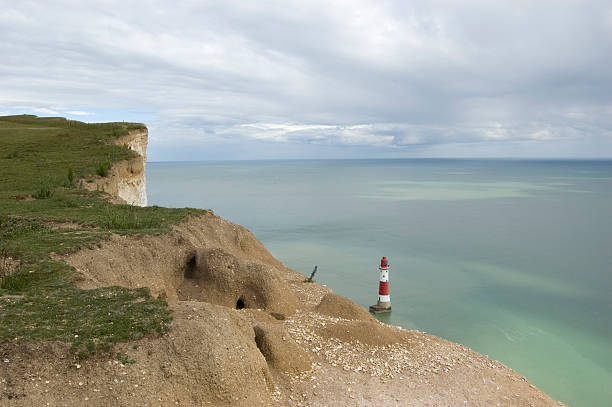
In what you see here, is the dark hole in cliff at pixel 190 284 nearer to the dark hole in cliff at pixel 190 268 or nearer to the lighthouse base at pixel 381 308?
the dark hole in cliff at pixel 190 268

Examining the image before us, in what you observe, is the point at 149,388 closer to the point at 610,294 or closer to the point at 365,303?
the point at 365,303

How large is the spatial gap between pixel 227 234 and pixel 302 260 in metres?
14.2

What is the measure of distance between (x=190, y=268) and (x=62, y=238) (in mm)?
3547

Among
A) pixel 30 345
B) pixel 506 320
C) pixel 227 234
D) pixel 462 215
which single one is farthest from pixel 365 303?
pixel 462 215

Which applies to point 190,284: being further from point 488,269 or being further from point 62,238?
point 488,269

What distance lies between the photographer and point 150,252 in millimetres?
12812

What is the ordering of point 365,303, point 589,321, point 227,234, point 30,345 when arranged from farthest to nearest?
point 365,303 < point 589,321 < point 227,234 < point 30,345

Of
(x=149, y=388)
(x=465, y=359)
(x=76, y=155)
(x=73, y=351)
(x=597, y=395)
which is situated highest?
(x=76, y=155)

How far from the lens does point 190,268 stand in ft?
44.8

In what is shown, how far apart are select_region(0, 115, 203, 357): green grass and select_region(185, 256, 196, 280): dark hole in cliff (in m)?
1.37

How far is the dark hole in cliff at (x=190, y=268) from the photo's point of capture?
13453mm

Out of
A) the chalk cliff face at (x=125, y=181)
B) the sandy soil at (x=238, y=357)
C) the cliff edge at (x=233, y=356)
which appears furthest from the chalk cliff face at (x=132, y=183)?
the sandy soil at (x=238, y=357)

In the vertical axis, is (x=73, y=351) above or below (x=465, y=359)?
above

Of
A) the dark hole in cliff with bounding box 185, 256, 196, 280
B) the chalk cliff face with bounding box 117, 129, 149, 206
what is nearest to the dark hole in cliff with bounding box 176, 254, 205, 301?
the dark hole in cliff with bounding box 185, 256, 196, 280
